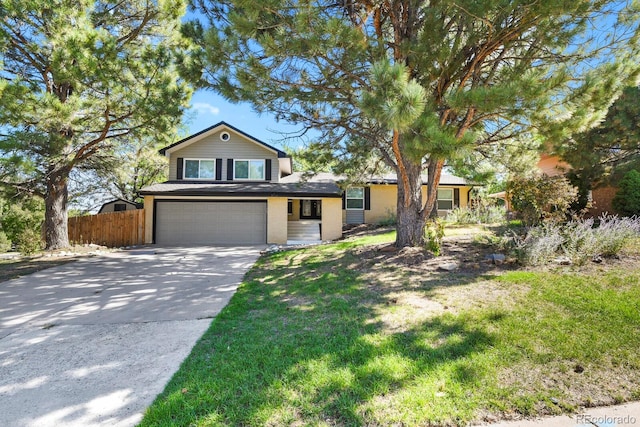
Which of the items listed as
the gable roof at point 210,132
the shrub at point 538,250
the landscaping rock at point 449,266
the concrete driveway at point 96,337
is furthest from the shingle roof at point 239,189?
the shrub at point 538,250

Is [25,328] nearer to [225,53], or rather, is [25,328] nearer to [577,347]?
[225,53]

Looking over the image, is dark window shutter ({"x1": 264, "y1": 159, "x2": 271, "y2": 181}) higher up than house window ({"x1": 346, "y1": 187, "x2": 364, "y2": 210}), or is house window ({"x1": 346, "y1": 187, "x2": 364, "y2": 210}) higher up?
dark window shutter ({"x1": 264, "y1": 159, "x2": 271, "y2": 181})

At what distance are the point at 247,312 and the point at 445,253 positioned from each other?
5093 millimetres

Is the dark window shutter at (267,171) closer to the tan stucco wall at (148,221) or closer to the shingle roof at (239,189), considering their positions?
the shingle roof at (239,189)

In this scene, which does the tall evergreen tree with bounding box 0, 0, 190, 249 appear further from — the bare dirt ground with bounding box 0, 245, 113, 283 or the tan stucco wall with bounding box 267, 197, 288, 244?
the tan stucco wall with bounding box 267, 197, 288, 244

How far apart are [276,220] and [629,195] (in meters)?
13.2

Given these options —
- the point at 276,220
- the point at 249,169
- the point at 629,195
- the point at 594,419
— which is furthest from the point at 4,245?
the point at 629,195

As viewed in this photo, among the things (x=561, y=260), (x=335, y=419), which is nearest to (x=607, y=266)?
(x=561, y=260)

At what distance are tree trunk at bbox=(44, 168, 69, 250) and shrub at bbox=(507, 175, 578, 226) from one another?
15.2 meters

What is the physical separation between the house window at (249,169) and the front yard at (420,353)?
1118cm

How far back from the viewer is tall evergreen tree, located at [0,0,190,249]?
7980 millimetres

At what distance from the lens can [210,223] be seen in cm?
1484

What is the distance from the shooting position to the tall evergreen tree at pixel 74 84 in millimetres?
7980

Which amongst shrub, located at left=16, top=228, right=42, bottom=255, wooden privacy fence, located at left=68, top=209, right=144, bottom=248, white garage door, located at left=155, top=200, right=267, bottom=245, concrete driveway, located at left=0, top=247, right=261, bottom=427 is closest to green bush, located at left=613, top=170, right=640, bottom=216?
concrete driveway, located at left=0, top=247, right=261, bottom=427
